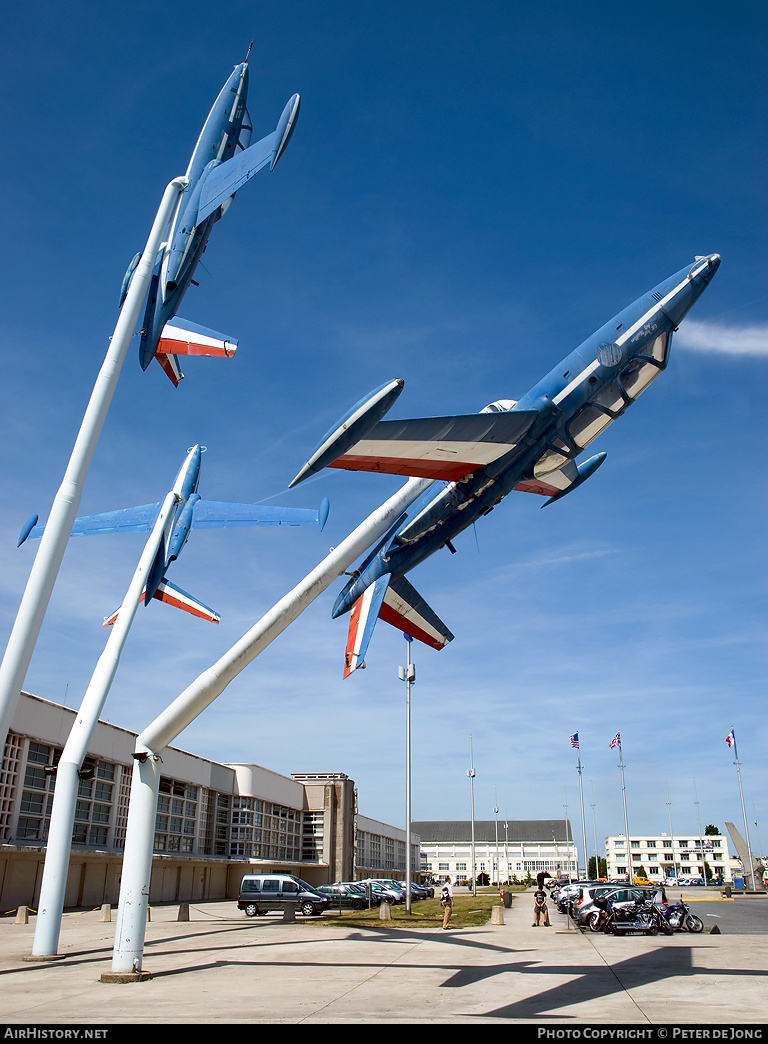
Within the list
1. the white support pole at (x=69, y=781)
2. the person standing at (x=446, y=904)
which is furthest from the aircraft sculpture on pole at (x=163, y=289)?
the person standing at (x=446, y=904)

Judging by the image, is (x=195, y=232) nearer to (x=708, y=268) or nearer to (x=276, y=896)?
(x=708, y=268)

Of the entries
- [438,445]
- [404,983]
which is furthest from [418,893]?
[438,445]

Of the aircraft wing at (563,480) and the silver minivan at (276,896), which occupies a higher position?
the aircraft wing at (563,480)

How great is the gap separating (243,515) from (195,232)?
27.3ft

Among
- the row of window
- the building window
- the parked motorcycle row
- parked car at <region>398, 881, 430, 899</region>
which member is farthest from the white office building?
the parked motorcycle row

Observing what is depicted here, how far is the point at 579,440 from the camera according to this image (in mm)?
14391

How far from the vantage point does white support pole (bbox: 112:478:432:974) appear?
12.5 m

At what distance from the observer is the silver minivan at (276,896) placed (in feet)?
99.1

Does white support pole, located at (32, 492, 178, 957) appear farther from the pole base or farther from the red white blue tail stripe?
the red white blue tail stripe

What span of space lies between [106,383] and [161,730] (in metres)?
6.24

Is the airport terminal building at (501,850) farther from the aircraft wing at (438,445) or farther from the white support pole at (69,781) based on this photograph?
the aircraft wing at (438,445)

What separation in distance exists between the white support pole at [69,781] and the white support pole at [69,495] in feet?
12.4

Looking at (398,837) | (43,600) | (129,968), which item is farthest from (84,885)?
(398,837)

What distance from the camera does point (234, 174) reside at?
645 inches
